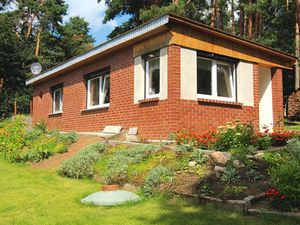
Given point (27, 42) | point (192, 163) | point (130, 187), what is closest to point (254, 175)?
point (192, 163)

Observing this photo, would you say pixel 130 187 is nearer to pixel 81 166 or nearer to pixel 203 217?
pixel 81 166

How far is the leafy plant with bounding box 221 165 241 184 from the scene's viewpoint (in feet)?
20.8

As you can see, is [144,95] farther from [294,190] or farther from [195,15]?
[195,15]

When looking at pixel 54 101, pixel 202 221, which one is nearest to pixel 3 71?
pixel 54 101

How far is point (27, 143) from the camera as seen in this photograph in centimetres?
1284

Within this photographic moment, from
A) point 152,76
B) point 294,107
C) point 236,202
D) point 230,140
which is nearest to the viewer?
point 236,202

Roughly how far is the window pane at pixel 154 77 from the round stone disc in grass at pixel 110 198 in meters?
5.42

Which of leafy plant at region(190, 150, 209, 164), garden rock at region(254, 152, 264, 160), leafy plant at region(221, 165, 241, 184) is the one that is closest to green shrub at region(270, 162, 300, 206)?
leafy plant at region(221, 165, 241, 184)

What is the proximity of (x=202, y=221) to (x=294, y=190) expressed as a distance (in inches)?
52.2

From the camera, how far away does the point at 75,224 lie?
15.7 feet

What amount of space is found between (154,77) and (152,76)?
12 cm

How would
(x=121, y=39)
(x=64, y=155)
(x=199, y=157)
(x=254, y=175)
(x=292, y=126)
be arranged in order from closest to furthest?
(x=254, y=175) → (x=199, y=157) → (x=64, y=155) → (x=121, y=39) → (x=292, y=126)

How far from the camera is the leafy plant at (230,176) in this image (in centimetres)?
634

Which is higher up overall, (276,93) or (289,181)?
(276,93)
